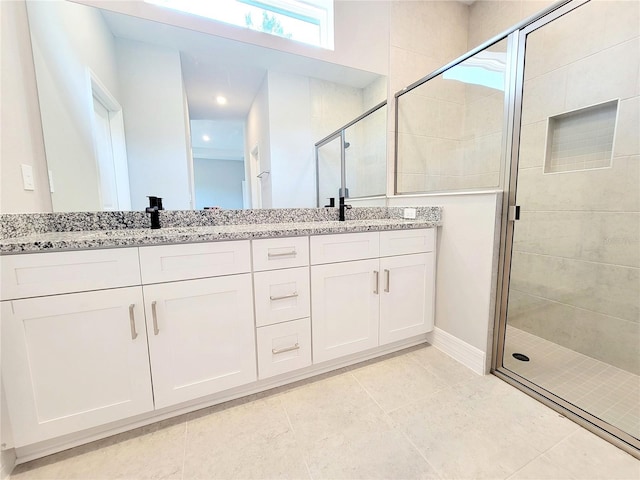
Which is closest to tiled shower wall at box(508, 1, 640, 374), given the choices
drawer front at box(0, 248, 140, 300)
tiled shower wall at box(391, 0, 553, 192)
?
tiled shower wall at box(391, 0, 553, 192)

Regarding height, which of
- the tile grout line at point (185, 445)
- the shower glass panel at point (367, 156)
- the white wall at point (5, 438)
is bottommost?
the tile grout line at point (185, 445)

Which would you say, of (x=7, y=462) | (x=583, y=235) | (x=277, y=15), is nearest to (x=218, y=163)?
(x=277, y=15)

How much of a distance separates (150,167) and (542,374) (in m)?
2.47

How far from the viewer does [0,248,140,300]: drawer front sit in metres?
0.91

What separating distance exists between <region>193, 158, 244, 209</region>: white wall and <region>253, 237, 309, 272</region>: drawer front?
1.64ft

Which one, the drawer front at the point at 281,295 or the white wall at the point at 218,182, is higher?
the white wall at the point at 218,182

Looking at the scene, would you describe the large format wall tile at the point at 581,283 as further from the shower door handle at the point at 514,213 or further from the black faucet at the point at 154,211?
the black faucet at the point at 154,211

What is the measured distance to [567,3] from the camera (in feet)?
3.84

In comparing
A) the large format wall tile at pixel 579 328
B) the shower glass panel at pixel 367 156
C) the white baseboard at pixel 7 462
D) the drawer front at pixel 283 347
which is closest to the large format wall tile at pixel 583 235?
the large format wall tile at pixel 579 328

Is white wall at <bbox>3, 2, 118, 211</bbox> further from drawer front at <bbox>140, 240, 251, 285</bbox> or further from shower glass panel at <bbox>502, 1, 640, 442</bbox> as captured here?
shower glass panel at <bbox>502, 1, 640, 442</bbox>

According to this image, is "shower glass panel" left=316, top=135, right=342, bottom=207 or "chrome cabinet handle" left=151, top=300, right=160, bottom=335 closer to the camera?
"chrome cabinet handle" left=151, top=300, right=160, bottom=335

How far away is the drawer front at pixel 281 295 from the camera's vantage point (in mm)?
1283

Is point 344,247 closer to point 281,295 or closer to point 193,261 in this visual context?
point 281,295

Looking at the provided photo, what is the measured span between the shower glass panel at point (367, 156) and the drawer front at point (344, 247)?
70cm
